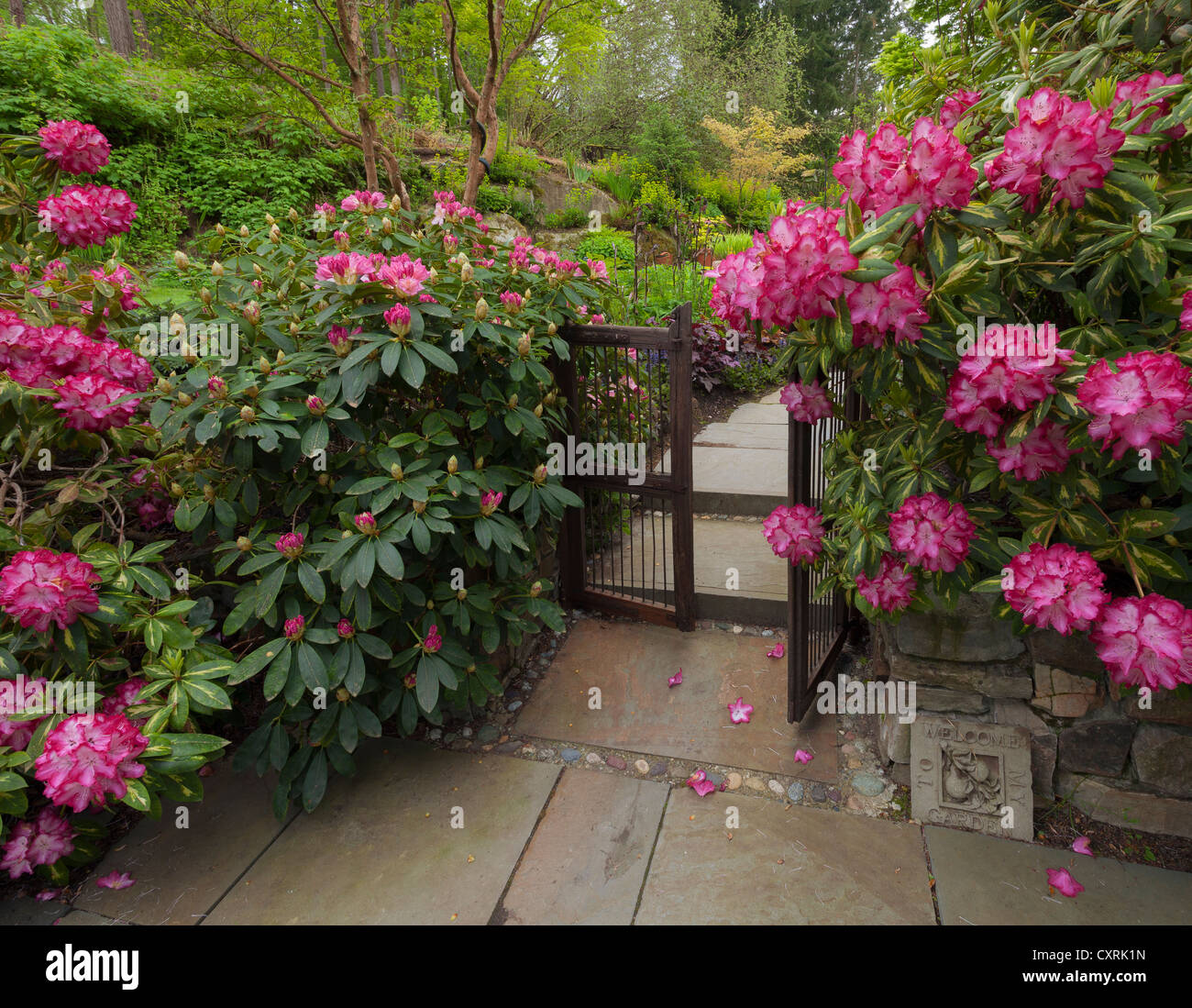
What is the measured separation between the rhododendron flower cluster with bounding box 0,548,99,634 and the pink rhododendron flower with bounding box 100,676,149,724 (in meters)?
0.25

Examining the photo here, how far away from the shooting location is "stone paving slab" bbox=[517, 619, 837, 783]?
210 cm

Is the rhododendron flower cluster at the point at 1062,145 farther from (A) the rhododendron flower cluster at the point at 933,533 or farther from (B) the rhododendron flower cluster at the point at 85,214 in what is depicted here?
(B) the rhododendron flower cluster at the point at 85,214

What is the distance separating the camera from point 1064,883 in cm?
160

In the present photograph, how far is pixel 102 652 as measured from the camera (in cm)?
170

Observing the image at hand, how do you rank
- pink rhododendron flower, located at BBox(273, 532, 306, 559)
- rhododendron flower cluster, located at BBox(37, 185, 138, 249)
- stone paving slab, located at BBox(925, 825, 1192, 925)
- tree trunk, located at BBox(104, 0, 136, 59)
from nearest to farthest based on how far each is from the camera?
stone paving slab, located at BBox(925, 825, 1192, 925) → pink rhododendron flower, located at BBox(273, 532, 306, 559) → rhododendron flower cluster, located at BBox(37, 185, 138, 249) → tree trunk, located at BBox(104, 0, 136, 59)

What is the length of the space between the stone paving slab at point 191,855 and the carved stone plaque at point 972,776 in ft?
5.69

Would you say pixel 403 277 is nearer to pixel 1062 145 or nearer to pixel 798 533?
pixel 798 533

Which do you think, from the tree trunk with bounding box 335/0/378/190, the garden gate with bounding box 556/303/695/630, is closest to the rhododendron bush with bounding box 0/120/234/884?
the garden gate with bounding box 556/303/695/630

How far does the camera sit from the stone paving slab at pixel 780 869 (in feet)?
5.17

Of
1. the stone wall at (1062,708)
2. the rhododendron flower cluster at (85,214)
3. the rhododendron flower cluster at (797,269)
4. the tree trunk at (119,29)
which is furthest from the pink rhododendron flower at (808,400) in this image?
the tree trunk at (119,29)

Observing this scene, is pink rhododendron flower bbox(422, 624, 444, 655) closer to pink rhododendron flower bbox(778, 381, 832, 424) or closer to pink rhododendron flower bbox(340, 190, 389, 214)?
pink rhododendron flower bbox(778, 381, 832, 424)
